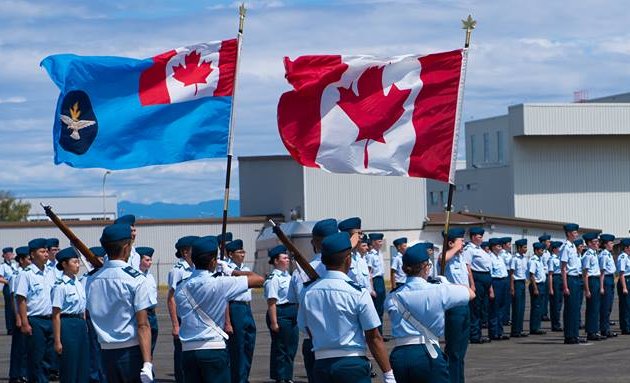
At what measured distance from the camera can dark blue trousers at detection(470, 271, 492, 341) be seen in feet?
69.8

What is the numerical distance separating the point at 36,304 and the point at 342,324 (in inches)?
291

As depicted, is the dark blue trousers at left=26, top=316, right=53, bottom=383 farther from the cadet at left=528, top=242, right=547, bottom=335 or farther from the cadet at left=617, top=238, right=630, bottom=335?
the cadet at left=617, top=238, right=630, bottom=335

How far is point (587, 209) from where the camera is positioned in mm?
59156

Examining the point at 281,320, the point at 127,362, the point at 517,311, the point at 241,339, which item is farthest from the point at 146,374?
the point at 517,311

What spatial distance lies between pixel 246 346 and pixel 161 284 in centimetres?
3557

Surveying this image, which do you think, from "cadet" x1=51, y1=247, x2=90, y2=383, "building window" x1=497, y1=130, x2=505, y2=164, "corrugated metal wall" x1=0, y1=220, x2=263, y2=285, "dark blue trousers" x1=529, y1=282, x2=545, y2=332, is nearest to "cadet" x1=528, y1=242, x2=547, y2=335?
"dark blue trousers" x1=529, y1=282, x2=545, y2=332

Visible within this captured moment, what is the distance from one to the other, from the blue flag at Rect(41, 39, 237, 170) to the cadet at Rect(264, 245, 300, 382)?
3.57m

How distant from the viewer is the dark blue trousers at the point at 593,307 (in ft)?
70.3

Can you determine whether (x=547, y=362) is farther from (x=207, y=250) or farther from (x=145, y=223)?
(x=145, y=223)

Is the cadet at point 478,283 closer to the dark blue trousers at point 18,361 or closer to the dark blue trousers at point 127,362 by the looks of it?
the dark blue trousers at point 18,361

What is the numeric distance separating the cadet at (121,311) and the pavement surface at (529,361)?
6.91 metres

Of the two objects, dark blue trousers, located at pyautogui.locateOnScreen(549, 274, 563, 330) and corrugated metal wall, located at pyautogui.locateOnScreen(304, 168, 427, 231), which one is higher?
corrugated metal wall, located at pyautogui.locateOnScreen(304, 168, 427, 231)

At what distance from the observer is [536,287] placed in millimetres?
23266

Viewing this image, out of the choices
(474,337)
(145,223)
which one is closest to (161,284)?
(145,223)
